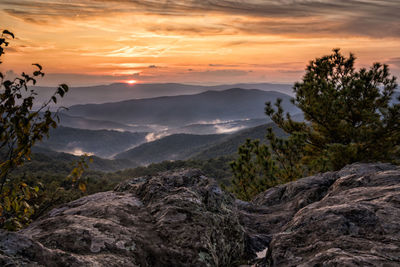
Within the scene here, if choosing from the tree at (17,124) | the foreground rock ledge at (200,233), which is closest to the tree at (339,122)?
the foreground rock ledge at (200,233)

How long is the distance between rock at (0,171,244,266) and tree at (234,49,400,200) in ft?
30.3

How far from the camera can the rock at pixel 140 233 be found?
378cm

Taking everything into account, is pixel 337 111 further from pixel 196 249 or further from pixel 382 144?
pixel 196 249

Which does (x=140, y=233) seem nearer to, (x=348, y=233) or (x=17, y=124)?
(x=17, y=124)

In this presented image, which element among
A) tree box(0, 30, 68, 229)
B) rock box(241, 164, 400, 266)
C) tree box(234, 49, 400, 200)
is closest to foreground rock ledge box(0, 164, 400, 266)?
rock box(241, 164, 400, 266)

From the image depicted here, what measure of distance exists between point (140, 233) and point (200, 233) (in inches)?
45.0

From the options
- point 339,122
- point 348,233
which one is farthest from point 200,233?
point 339,122

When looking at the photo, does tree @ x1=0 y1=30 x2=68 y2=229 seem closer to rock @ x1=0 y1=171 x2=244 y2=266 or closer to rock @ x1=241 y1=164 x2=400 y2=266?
rock @ x1=0 y1=171 x2=244 y2=266

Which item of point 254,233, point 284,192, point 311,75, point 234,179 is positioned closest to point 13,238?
point 254,233

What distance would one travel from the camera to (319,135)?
18078 millimetres

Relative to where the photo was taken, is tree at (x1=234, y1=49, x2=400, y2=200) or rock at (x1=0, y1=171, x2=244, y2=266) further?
tree at (x1=234, y1=49, x2=400, y2=200)

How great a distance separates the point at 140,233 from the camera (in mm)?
5246

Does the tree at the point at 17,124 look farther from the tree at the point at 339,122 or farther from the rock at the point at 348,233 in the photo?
the tree at the point at 339,122

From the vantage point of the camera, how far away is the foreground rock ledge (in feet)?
12.5
